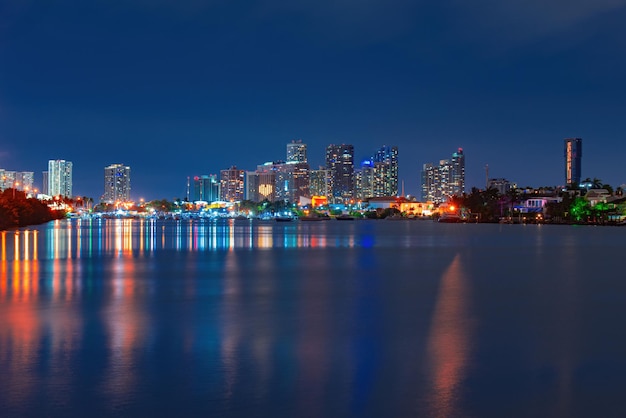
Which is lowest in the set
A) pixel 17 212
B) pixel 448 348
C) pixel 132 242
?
pixel 448 348

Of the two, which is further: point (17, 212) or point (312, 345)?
point (17, 212)

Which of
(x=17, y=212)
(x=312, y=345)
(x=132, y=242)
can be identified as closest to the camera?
(x=312, y=345)

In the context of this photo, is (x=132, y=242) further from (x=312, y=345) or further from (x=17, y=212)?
(x=312, y=345)

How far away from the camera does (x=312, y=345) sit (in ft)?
38.2

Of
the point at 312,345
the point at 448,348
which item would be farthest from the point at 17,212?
the point at 448,348

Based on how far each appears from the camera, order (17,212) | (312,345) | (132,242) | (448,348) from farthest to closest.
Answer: (17,212), (132,242), (312,345), (448,348)

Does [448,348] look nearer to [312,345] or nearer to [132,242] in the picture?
[312,345]

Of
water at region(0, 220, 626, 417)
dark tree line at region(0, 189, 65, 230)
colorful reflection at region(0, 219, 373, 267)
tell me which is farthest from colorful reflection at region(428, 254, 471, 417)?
dark tree line at region(0, 189, 65, 230)

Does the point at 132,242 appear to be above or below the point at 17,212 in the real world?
below

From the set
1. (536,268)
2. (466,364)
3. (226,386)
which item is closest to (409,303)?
(466,364)

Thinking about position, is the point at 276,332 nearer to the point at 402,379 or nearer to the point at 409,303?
the point at 402,379

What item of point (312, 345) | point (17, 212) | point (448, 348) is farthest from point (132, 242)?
point (448, 348)

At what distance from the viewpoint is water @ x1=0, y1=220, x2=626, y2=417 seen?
26.8 feet

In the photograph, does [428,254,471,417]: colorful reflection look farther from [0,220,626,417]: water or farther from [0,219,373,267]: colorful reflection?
[0,219,373,267]: colorful reflection
